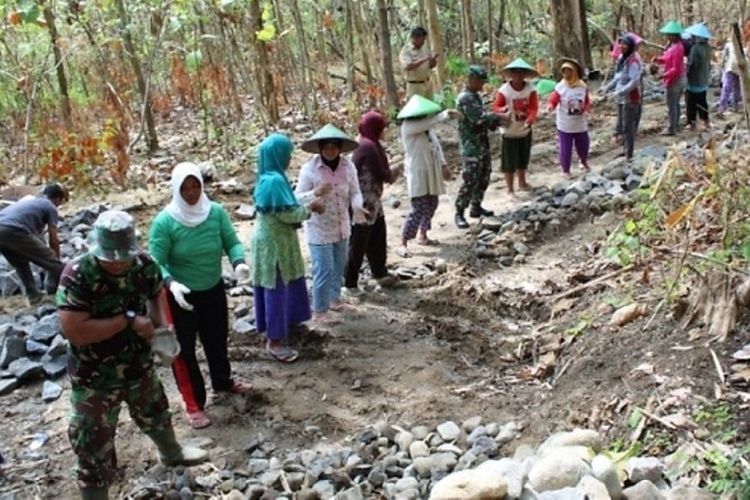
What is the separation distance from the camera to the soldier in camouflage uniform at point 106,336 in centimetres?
324

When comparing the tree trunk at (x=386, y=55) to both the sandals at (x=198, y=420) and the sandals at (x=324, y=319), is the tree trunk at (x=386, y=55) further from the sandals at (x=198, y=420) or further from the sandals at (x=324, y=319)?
the sandals at (x=198, y=420)

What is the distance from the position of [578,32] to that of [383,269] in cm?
768

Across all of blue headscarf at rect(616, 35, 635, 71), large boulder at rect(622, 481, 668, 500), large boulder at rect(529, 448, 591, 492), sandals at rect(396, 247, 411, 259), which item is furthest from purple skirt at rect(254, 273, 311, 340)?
blue headscarf at rect(616, 35, 635, 71)

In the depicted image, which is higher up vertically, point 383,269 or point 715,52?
point 715,52

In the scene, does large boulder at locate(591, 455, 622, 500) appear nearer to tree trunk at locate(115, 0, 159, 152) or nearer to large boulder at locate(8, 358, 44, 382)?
large boulder at locate(8, 358, 44, 382)

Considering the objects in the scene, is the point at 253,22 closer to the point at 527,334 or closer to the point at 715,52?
the point at 527,334

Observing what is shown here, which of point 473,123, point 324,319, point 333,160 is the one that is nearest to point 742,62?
point 333,160

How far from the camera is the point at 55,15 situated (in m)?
10.5

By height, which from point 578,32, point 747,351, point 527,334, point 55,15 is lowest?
point 527,334

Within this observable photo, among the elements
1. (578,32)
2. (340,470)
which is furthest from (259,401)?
(578,32)

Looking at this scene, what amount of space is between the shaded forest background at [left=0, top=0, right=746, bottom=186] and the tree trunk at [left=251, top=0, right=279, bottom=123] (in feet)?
0.06

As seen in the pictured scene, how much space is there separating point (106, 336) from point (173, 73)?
11.6 m

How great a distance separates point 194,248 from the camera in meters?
4.14

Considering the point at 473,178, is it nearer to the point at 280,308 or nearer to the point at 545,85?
the point at 280,308
